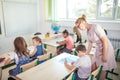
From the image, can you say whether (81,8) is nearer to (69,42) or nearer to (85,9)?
(85,9)

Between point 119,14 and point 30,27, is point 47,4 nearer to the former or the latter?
point 30,27

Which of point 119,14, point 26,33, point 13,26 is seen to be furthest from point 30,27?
point 119,14

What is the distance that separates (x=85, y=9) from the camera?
4.57 metres

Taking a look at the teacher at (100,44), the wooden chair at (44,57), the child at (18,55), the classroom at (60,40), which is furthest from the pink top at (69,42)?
the child at (18,55)

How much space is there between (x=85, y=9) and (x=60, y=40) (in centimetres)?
162

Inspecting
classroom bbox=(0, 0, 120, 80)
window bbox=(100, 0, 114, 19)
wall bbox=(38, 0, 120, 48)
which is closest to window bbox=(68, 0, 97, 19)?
classroom bbox=(0, 0, 120, 80)

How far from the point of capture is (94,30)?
77.3 inches

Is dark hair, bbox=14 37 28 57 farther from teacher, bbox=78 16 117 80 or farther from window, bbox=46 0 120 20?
window, bbox=46 0 120 20

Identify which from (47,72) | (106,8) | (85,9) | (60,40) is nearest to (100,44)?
(47,72)

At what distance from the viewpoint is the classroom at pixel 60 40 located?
190 cm

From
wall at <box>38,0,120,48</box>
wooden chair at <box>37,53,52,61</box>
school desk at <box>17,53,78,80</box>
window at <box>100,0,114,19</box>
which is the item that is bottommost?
school desk at <box>17,53,78,80</box>

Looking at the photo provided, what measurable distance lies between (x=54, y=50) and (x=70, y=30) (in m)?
1.54

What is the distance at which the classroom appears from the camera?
190 centimetres

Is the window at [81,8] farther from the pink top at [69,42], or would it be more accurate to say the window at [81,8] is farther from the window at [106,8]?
the pink top at [69,42]
